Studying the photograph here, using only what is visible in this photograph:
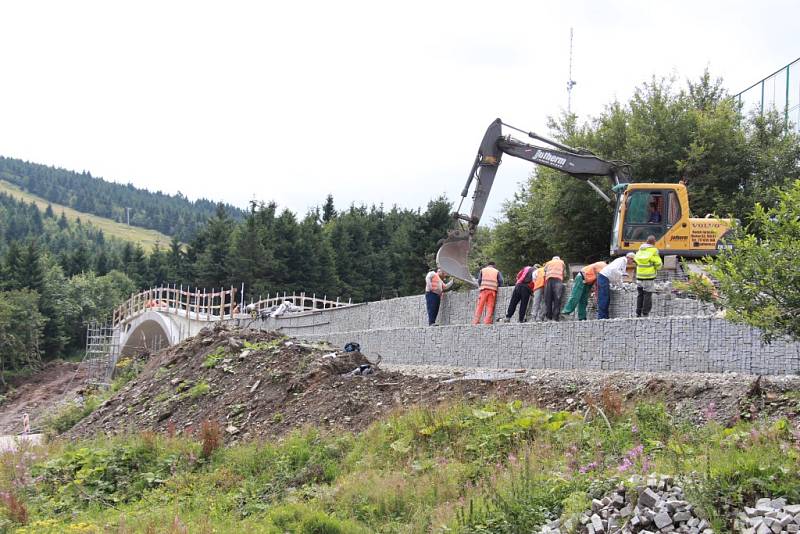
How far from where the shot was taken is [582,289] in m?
16.7

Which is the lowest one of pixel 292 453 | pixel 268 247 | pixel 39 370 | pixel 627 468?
pixel 39 370

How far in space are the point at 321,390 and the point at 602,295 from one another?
523cm

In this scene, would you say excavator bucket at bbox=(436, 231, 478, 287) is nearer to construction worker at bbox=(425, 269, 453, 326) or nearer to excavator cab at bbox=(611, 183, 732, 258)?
construction worker at bbox=(425, 269, 453, 326)

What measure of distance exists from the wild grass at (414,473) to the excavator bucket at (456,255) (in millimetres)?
7660

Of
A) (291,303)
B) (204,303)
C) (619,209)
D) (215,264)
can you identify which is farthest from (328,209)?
(619,209)

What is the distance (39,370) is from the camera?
66.9 m

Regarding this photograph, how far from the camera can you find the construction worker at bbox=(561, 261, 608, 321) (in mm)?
16578

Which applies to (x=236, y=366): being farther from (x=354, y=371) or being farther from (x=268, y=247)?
(x=268, y=247)

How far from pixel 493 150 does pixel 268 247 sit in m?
48.9

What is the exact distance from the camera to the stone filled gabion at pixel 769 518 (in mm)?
7246

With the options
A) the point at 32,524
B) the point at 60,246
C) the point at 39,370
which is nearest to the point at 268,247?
the point at 39,370

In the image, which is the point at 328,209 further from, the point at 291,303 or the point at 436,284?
the point at 436,284

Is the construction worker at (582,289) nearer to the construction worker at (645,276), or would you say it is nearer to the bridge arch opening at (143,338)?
the construction worker at (645,276)

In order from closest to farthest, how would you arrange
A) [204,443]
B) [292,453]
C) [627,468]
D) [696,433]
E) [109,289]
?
[627,468]
[696,433]
[292,453]
[204,443]
[109,289]
